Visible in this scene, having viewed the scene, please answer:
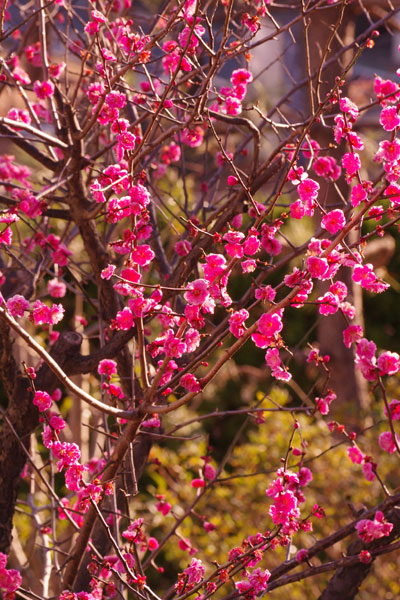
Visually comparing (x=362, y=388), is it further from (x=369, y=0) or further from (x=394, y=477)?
(x=369, y=0)

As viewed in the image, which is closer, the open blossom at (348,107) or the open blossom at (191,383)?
the open blossom at (191,383)

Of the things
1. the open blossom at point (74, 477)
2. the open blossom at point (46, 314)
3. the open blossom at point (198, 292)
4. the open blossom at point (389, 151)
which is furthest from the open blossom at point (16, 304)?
the open blossom at point (389, 151)

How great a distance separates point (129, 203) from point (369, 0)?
5.33m

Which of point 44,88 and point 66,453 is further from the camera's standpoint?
point 44,88

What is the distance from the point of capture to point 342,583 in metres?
2.50

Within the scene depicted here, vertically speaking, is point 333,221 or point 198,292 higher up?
point 333,221

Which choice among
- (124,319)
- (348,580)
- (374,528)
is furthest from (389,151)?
(348,580)

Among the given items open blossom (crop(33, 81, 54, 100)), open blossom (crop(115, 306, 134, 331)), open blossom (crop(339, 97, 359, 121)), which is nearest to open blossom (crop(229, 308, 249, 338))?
open blossom (crop(115, 306, 134, 331))

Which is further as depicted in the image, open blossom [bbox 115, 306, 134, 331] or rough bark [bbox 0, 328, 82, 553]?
rough bark [bbox 0, 328, 82, 553]

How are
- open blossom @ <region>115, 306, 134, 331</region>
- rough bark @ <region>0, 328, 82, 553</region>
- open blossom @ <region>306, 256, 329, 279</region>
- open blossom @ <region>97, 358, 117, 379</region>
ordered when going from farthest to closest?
rough bark @ <region>0, 328, 82, 553</region> → open blossom @ <region>97, 358, 117, 379</region> → open blossom @ <region>115, 306, 134, 331</region> → open blossom @ <region>306, 256, 329, 279</region>

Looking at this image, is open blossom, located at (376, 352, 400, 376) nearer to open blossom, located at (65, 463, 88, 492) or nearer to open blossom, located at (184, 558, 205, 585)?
open blossom, located at (184, 558, 205, 585)

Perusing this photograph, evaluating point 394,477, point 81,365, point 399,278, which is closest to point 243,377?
point 399,278

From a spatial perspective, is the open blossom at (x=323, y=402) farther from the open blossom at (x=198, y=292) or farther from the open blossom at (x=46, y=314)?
the open blossom at (x=46, y=314)

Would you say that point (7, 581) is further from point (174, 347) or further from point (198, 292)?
point (198, 292)
